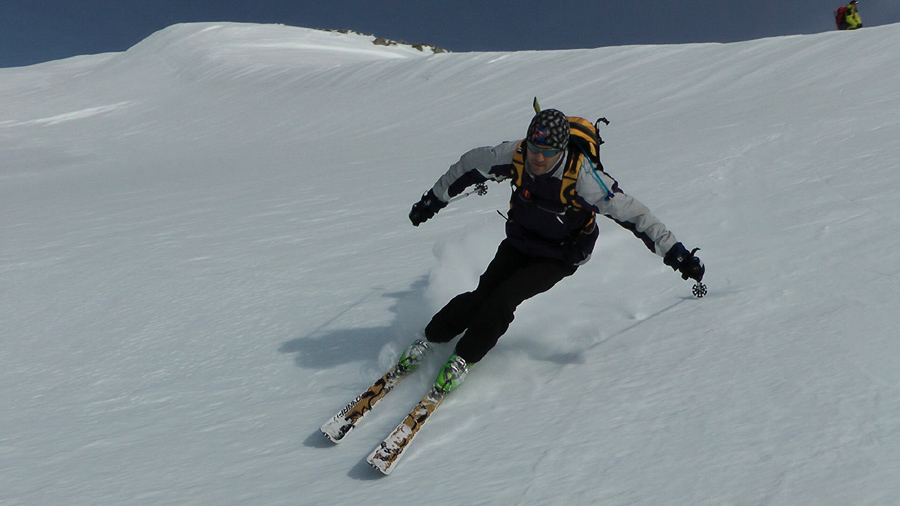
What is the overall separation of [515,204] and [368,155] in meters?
8.35

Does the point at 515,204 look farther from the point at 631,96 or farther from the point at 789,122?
the point at 631,96

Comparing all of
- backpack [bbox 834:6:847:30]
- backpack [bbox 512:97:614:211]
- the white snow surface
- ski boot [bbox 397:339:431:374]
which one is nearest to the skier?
backpack [bbox 834:6:847:30]

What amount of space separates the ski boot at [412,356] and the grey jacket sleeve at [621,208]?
1.10 m

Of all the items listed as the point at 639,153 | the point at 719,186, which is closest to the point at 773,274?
the point at 719,186

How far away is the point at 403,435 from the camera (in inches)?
104

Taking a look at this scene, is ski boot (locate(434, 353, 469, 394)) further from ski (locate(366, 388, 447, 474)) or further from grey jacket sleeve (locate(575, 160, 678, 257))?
grey jacket sleeve (locate(575, 160, 678, 257))

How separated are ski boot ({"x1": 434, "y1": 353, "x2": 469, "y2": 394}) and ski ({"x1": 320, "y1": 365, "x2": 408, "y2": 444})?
25cm

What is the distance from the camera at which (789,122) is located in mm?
7527

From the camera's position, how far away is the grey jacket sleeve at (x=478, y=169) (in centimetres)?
333

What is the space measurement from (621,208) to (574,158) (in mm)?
327

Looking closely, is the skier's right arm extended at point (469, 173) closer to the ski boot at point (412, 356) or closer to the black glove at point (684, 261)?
the ski boot at point (412, 356)

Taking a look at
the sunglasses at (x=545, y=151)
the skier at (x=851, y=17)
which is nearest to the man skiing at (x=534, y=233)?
the sunglasses at (x=545, y=151)

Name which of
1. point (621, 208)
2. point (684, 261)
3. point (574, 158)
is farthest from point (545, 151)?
point (684, 261)

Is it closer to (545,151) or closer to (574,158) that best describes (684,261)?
(574,158)
